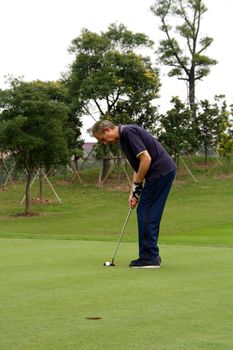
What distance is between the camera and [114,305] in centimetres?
518

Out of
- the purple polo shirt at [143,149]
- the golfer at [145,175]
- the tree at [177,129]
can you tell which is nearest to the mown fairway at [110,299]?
the golfer at [145,175]

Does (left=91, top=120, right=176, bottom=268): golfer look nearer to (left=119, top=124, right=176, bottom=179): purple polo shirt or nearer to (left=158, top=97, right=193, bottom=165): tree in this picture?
(left=119, top=124, right=176, bottom=179): purple polo shirt

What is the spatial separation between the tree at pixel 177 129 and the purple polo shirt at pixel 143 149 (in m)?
35.8

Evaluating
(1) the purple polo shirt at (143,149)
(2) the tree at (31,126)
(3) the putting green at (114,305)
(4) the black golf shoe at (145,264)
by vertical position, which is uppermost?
(2) the tree at (31,126)

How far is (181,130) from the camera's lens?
4528cm

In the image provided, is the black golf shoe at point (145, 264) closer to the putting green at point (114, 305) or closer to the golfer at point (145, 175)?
the golfer at point (145, 175)

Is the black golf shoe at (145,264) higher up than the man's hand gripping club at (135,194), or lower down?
lower down

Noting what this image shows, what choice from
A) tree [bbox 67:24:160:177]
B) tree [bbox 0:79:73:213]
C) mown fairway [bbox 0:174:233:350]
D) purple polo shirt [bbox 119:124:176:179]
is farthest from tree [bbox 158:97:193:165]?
purple polo shirt [bbox 119:124:176:179]

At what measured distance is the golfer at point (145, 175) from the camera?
8086 mm

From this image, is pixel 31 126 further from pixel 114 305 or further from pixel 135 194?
pixel 114 305

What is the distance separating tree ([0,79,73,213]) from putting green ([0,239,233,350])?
24616mm

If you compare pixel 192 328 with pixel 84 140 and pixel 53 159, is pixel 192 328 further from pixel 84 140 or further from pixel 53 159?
pixel 84 140

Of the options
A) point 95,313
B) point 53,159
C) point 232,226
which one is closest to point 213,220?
point 232,226

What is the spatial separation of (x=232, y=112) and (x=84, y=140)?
10.1 metres
